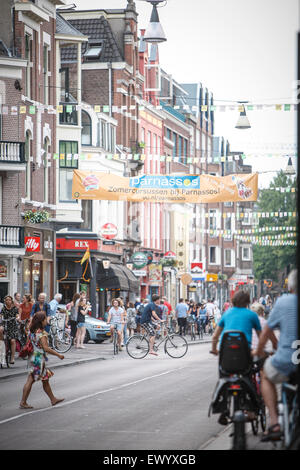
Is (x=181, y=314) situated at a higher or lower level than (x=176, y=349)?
lower

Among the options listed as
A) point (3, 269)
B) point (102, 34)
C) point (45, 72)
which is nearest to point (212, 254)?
point (102, 34)

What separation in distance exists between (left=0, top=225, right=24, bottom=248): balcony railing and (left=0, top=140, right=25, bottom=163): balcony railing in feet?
7.81

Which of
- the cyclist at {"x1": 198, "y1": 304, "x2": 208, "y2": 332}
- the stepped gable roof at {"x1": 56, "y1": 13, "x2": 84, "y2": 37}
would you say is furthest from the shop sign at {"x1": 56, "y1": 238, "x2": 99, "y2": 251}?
the stepped gable roof at {"x1": 56, "y1": 13, "x2": 84, "y2": 37}

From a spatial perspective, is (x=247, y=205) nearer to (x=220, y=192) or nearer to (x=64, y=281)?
(x=64, y=281)

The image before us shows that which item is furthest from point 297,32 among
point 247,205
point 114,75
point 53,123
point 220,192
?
point 247,205

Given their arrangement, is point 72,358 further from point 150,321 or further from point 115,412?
point 115,412

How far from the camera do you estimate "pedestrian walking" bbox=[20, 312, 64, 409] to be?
651 inches

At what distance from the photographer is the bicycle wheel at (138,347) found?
31.0 meters

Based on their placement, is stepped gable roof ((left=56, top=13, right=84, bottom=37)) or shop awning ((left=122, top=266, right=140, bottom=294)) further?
shop awning ((left=122, top=266, right=140, bottom=294))

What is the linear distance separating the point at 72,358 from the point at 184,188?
7.47 meters

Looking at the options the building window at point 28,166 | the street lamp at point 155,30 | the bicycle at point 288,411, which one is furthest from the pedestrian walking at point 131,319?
the bicycle at point 288,411

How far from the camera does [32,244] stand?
39.5 m

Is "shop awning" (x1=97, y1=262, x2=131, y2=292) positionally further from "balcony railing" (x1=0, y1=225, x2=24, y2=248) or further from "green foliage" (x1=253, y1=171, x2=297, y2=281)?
"green foliage" (x1=253, y1=171, x2=297, y2=281)

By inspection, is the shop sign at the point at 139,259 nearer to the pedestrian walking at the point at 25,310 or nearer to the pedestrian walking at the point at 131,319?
the pedestrian walking at the point at 131,319
